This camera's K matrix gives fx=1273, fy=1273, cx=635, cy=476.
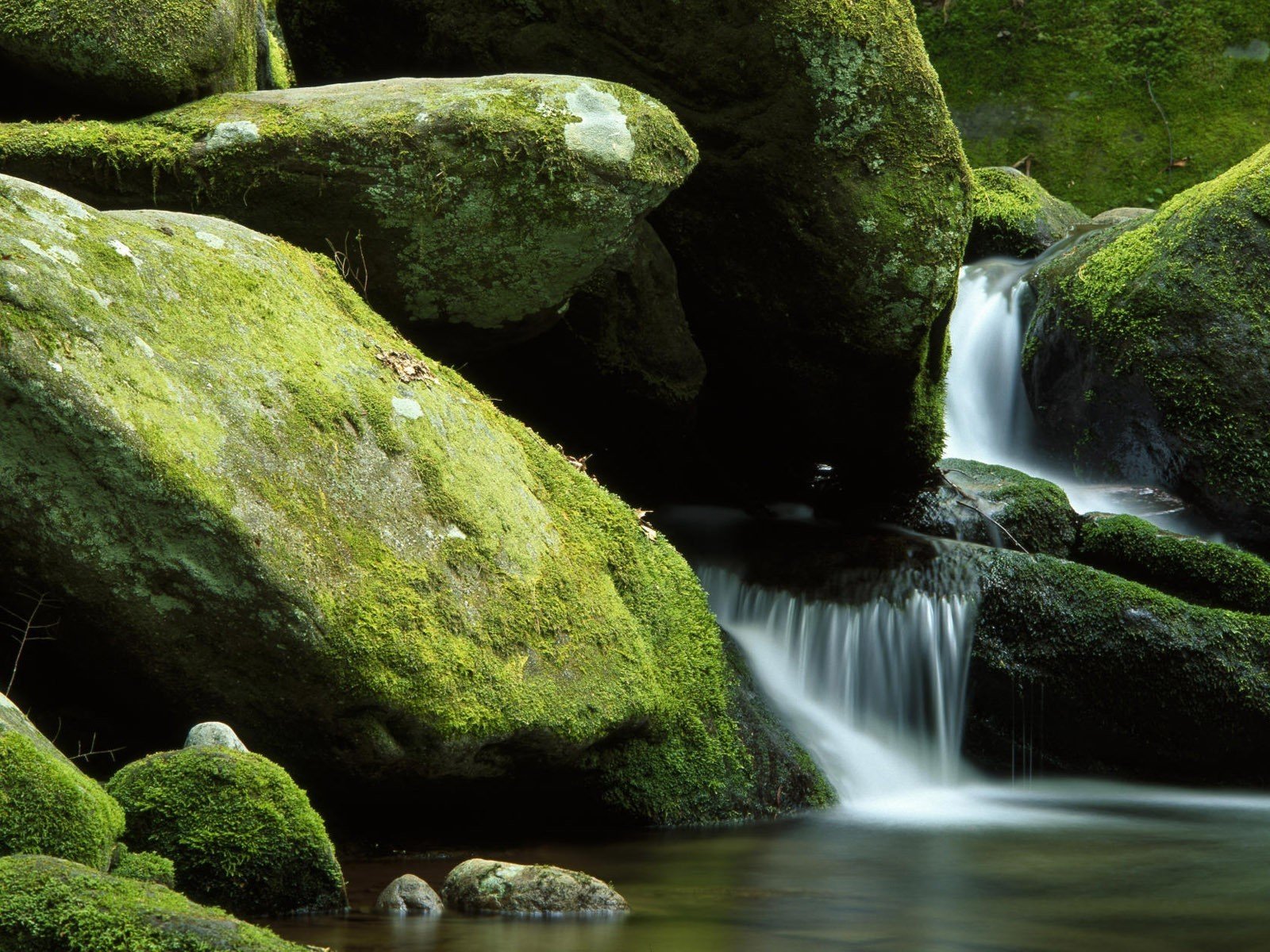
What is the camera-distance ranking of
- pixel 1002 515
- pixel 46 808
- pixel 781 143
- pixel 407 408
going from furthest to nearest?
1. pixel 1002 515
2. pixel 781 143
3. pixel 407 408
4. pixel 46 808

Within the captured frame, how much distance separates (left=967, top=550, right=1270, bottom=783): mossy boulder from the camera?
7297 mm

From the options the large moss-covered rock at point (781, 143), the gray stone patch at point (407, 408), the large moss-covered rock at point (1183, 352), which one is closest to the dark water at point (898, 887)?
the gray stone patch at point (407, 408)

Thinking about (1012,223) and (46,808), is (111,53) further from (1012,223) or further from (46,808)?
(1012,223)

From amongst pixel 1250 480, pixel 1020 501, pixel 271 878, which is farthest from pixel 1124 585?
pixel 271 878

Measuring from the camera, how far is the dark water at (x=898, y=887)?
3.58 meters

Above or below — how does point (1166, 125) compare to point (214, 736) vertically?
above

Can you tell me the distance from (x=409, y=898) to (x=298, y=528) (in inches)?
45.5

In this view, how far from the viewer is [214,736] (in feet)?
12.0

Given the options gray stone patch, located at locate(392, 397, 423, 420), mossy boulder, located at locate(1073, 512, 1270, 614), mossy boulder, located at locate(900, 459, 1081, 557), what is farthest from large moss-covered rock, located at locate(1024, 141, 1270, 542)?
gray stone patch, located at locate(392, 397, 423, 420)

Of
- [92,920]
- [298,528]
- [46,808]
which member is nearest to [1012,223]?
[298,528]

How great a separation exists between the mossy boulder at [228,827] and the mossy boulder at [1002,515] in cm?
580

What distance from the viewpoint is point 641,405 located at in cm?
730

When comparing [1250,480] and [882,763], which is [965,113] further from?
[882,763]

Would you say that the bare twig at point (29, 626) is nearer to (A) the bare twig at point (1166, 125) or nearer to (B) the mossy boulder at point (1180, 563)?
→ (B) the mossy boulder at point (1180, 563)
